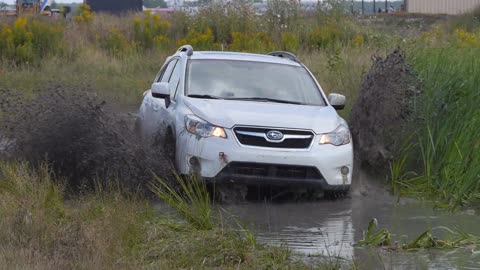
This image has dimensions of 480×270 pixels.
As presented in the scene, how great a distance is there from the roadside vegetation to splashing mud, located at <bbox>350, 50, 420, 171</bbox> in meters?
0.10

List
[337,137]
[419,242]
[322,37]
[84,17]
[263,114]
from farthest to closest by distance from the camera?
[84,17] < [322,37] < [337,137] < [263,114] < [419,242]

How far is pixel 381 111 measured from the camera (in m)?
12.0

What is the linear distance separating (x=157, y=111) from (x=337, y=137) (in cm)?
238

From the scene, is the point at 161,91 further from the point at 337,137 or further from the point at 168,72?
the point at 337,137

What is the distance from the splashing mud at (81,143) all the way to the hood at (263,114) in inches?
26.5

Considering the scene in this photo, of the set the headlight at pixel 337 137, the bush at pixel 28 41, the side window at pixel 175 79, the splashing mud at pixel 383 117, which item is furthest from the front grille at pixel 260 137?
the bush at pixel 28 41

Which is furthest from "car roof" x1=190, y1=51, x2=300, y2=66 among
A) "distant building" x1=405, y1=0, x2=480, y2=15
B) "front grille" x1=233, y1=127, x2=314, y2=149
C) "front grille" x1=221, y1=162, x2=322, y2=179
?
"distant building" x1=405, y1=0, x2=480, y2=15

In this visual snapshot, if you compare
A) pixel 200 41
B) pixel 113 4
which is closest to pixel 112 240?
pixel 200 41

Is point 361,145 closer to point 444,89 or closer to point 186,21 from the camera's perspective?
point 444,89

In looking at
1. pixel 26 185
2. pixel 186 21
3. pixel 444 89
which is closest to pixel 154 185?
pixel 26 185

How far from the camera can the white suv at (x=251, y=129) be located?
399 inches

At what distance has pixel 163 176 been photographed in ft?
33.3

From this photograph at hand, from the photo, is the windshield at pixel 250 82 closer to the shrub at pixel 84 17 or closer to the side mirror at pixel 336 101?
the side mirror at pixel 336 101

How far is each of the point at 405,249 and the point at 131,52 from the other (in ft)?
56.0
